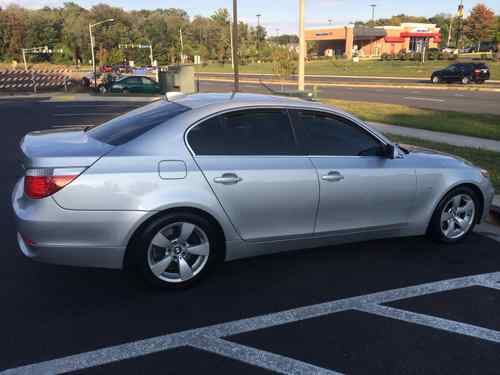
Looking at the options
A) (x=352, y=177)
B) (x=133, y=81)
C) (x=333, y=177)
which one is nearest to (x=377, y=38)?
(x=133, y=81)

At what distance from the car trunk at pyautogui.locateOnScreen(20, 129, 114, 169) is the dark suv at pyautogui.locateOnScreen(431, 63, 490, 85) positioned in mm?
35416

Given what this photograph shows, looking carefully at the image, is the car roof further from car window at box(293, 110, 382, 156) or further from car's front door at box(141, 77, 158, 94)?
car's front door at box(141, 77, 158, 94)

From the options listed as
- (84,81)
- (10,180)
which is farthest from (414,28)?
(10,180)

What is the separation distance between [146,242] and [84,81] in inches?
1378

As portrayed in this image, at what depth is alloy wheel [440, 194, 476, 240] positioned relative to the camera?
528 centimetres

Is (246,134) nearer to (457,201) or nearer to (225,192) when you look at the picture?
(225,192)

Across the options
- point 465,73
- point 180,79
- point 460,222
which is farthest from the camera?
point 465,73

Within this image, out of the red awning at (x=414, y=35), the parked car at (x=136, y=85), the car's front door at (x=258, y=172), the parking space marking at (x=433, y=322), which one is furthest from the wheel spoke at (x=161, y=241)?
the red awning at (x=414, y=35)

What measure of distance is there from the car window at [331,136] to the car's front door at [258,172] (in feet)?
0.43

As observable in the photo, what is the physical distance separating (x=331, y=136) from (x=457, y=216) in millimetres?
1795

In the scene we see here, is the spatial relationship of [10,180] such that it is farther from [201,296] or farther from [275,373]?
[275,373]

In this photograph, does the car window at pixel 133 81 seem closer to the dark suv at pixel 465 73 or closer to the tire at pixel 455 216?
the dark suv at pixel 465 73

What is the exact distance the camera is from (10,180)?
7.99m

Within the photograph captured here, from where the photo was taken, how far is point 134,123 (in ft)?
14.6
